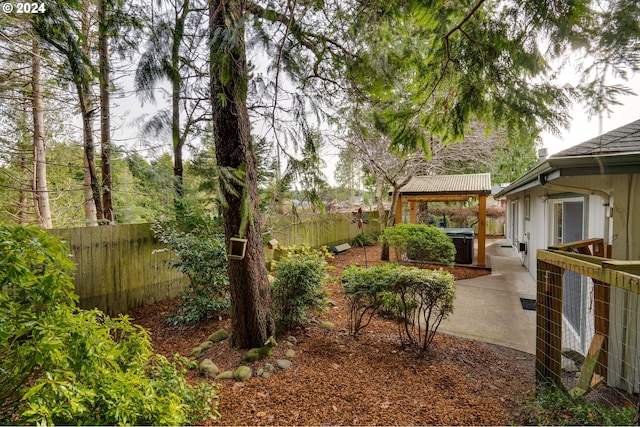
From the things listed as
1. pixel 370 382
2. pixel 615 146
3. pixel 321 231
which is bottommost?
pixel 370 382

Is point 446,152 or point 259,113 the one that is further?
point 446,152

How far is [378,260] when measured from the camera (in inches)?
369

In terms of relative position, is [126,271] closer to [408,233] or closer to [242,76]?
[242,76]

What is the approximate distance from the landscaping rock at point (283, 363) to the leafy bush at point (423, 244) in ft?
17.0

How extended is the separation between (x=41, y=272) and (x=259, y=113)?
2174 mm

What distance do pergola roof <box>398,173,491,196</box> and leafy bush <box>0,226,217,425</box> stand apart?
8.66 metres

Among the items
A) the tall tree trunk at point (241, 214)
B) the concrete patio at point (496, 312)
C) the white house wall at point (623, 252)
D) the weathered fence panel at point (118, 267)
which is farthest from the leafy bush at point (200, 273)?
the white house wall at point (623, 252)

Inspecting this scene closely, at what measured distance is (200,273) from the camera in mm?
4258

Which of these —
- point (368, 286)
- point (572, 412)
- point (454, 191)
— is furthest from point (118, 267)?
point (454, 191)

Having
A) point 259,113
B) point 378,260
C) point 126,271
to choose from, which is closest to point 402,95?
point 259,113

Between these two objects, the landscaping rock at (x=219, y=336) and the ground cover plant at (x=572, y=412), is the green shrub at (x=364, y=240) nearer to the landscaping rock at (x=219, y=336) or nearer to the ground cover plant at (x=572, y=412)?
the landscaping rock at (x=219, y=336)

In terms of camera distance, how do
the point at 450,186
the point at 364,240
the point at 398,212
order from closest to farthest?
1. the point at 450,186
2. the point at 398,212
3. the point at 364,240

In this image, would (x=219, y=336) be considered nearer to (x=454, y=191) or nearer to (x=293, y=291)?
(x=293, y=291)

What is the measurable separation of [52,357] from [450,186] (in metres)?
9.53
